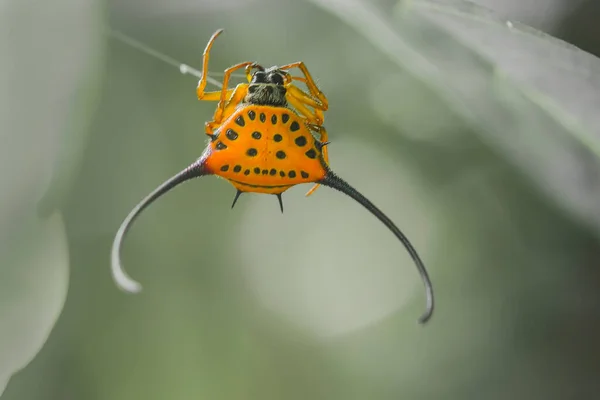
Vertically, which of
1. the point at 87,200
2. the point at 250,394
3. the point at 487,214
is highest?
the point at 487,214

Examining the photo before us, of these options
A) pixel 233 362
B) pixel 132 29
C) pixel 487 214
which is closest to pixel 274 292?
pixel 233 362

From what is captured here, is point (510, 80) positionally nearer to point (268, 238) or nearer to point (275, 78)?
point (275, 78)

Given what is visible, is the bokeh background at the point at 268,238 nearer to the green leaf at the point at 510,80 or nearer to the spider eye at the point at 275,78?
the green leaf at the point at 510,80

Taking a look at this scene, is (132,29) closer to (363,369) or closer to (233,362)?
(233,362)

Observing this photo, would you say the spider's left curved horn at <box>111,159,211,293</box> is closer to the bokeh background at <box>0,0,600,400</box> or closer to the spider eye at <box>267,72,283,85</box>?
the spider eye at <box>267,72,283,85</box>

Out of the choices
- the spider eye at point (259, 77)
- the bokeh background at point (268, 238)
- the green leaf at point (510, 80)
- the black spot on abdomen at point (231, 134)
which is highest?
the green leaf at point (510, 80)

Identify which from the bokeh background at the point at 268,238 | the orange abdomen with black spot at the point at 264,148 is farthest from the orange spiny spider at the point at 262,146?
the bokeh background at the point at 268,238

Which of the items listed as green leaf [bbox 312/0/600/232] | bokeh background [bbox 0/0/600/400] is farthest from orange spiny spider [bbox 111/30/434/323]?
bokeh background [bbox 0/0/600/400]
